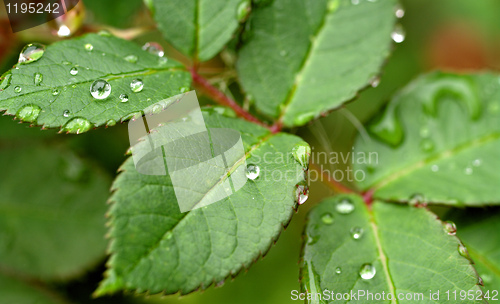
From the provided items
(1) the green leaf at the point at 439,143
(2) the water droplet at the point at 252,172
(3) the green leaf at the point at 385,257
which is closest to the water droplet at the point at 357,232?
(3) the green leaf at the point at 385,257

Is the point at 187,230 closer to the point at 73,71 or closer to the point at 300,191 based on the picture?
the point at 300,191

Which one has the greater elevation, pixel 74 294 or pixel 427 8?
pixel 427 8

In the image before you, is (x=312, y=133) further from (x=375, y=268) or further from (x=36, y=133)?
(x=36, y=133)

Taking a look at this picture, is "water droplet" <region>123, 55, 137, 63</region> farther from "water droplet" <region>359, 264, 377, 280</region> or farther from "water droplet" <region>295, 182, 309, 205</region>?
"water droplet" <region>359, 264, 377, 280</region>

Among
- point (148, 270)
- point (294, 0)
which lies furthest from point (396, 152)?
point (148, 270)

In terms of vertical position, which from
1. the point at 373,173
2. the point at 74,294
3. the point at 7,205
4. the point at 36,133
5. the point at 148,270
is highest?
the point at 148,270
